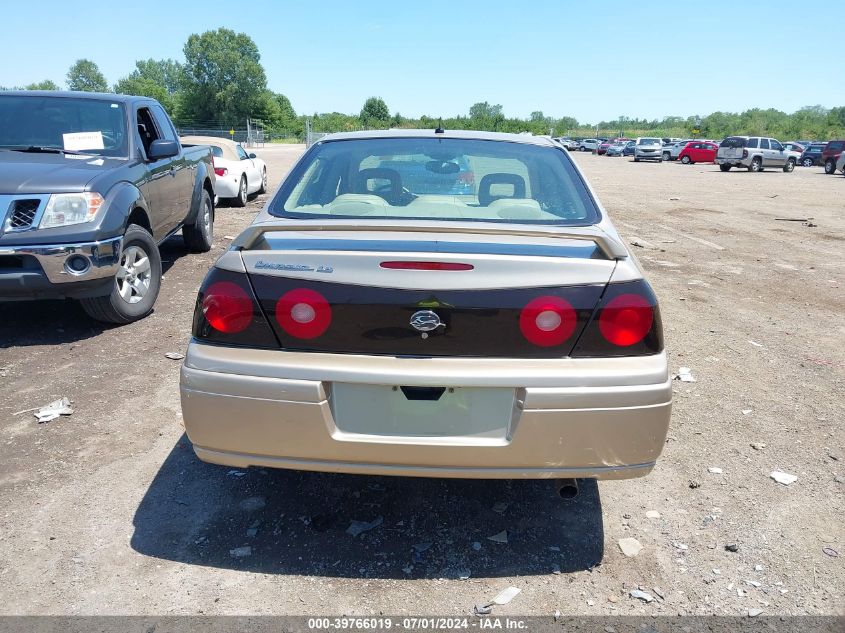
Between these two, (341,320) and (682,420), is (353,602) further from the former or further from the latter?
(682,420)

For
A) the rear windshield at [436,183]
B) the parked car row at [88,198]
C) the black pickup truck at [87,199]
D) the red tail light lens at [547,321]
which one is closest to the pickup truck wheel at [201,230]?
the parked car row at [88,198]

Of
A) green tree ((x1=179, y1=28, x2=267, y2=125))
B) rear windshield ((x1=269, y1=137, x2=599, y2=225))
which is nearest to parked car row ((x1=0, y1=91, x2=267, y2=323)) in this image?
rear windshield ((x1=269, y1=137, x2=599, y2=225))

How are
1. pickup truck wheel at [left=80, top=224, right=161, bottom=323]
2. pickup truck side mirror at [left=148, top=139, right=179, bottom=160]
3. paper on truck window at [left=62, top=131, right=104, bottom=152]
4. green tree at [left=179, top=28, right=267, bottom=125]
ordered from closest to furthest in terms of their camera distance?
1. pickup truck wheel at [left=80, top=224, right=161, bottom=323]
2. paper on truck window at [left=62, top=131, right=104, bottom=152]
3. pickup truck side mirror at [left=148, top=139, right=179, bottom=160]
4. green tree at [left=179, top=28, right=267, bottom=125]

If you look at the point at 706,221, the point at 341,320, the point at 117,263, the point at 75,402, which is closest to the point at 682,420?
the point at 341,320

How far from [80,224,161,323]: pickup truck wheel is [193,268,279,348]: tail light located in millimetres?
3179

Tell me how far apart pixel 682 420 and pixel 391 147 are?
94.5 inches

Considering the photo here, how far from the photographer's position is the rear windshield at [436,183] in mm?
3070

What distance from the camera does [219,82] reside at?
100750 millimetres

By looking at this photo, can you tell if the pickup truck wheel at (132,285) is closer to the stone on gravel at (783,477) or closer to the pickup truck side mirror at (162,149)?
the pickup truck side mirror at (162,149)

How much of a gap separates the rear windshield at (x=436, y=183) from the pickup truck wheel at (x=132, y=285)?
8.64ft

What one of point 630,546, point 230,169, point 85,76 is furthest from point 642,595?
point 85,76

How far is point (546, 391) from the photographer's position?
230 centimetres

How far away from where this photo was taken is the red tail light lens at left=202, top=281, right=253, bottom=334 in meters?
2.41

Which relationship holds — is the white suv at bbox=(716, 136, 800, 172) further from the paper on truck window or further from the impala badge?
the impala badge
